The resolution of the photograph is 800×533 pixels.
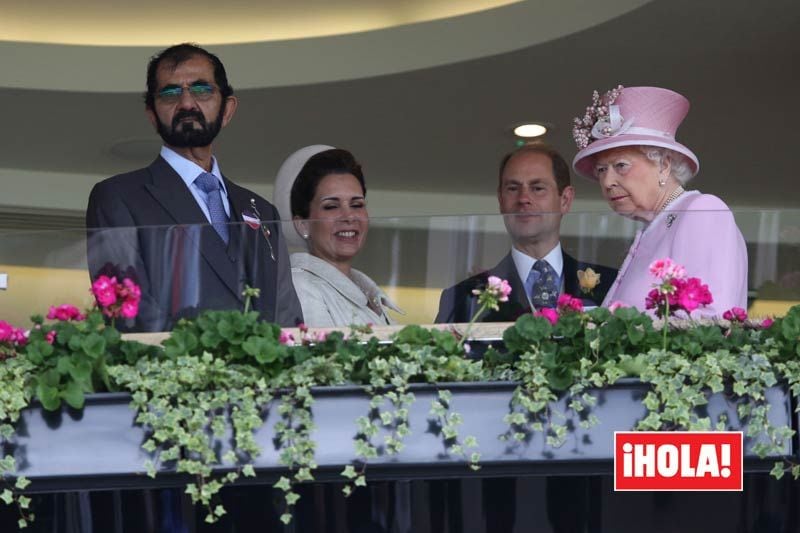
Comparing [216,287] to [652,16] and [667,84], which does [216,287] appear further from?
[667,84]

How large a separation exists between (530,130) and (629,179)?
4.54m

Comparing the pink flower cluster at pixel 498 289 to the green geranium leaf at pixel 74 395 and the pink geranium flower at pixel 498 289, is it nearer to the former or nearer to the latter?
the pink geranium flower at pixel 498 289

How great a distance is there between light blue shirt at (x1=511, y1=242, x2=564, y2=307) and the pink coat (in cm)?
12

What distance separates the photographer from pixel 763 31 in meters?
6.33

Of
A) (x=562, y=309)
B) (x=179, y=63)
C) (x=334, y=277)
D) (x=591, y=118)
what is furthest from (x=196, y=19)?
(x=562, y=309)

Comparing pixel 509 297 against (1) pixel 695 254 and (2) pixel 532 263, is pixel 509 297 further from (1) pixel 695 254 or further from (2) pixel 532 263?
(1) pixel 695 254

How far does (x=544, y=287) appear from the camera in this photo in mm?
2709

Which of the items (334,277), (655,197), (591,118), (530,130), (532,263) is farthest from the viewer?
(530,130)

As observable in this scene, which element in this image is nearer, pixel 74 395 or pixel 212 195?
pixel 74 395

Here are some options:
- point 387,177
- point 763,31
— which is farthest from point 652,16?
point 387,177

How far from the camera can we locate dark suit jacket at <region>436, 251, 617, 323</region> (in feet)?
8.92

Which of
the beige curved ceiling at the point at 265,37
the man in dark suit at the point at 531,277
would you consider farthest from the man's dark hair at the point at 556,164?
the beige curved ceiling at the point at 265,37

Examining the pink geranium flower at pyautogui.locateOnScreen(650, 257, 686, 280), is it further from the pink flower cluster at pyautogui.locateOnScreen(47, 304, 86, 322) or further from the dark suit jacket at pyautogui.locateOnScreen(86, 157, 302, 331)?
the pink flower cluster at pyautogui.locateOnScreen(47, 304, 86, 322)

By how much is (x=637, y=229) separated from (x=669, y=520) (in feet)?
1.89
